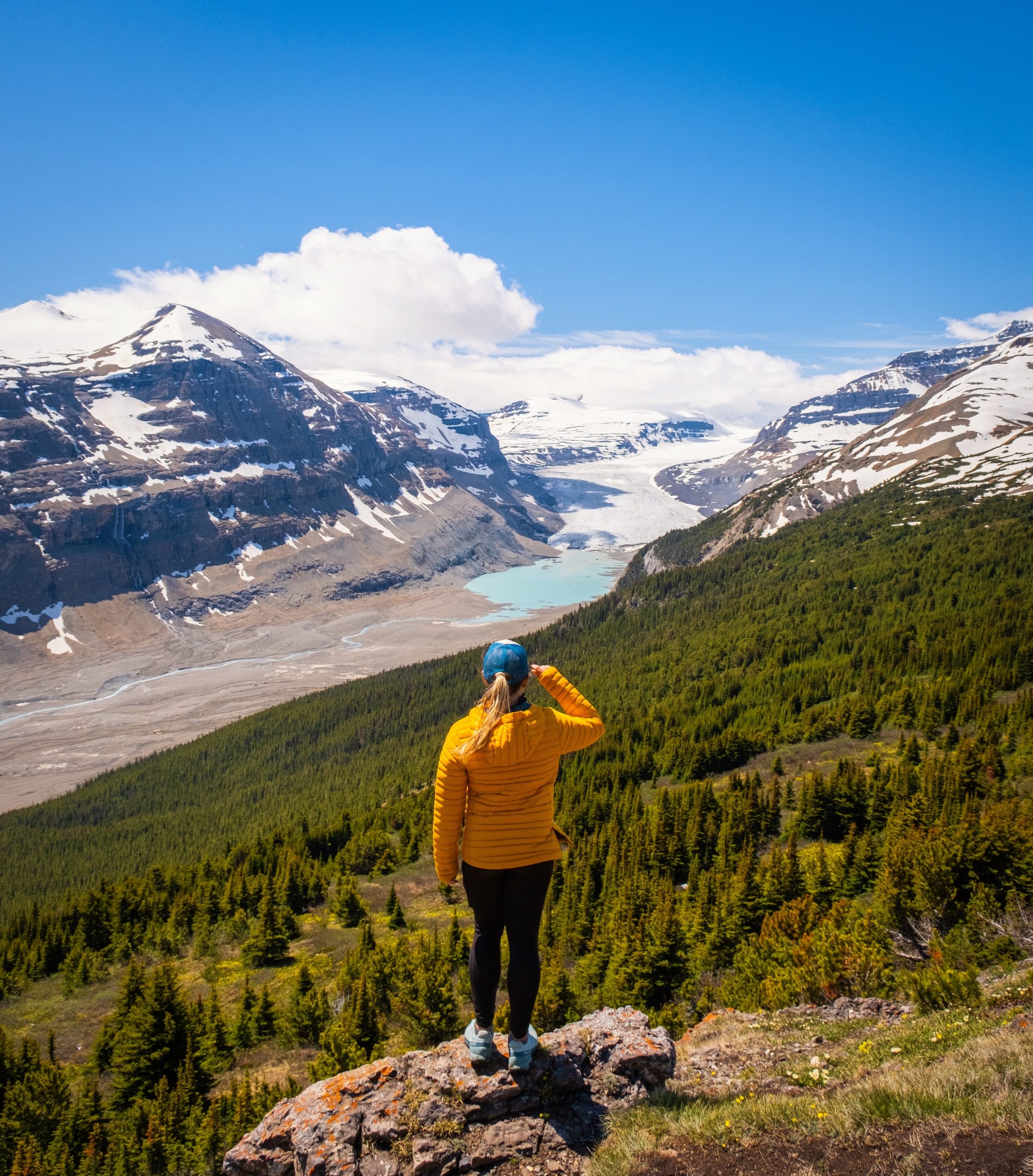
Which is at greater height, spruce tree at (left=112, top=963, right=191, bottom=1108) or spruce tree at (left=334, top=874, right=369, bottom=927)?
spruce tree at (left=112, top=963, right=191, bottom=1108)

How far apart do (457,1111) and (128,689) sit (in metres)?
184

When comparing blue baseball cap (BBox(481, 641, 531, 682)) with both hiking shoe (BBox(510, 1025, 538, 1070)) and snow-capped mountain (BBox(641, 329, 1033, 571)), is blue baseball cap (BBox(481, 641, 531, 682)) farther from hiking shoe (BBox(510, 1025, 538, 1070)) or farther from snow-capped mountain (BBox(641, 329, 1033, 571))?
snow-capped mountain (BBox(641, 329, 1033, 571))

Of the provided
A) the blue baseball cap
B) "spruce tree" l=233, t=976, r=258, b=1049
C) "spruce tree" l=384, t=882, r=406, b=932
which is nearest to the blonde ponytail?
the blue baseball cap

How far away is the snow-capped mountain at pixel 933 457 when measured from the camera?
447ft

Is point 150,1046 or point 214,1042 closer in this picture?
point 150,1046

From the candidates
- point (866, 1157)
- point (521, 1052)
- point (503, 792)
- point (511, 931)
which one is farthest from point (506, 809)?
point (866, 1157)

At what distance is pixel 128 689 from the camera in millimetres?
165000

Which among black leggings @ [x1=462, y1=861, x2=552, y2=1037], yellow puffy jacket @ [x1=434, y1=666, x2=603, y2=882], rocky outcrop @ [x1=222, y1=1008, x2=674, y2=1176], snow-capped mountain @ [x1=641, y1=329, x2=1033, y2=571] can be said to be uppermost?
snow-capped mountain @ [x1=641, y1=329, x2=1033, y2=571]

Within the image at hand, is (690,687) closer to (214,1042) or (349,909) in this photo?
(349,909)

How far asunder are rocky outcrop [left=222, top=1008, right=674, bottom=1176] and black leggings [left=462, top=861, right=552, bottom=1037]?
801mm

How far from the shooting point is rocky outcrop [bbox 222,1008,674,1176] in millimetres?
7438

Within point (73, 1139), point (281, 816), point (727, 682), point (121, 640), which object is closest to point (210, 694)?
point (121, 640)

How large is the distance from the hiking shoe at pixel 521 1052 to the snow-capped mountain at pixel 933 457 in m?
143

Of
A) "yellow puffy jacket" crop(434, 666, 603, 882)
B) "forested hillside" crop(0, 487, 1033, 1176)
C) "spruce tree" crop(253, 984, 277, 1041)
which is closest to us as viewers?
"yellow puffy jacket" crop(434, 666, 603, 882)
